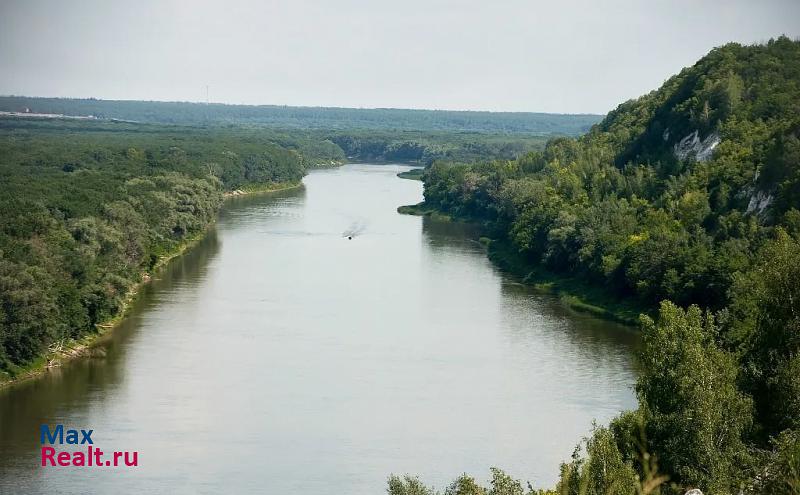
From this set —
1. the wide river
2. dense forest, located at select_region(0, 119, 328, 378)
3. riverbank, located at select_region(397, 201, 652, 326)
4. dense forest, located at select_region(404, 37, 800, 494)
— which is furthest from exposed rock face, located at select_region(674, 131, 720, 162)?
dense forest, located at select_region(0, 119, 328, 378)

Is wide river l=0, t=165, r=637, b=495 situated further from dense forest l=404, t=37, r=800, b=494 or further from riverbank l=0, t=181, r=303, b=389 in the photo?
dense forest l=404, t=37, r=800, b=494

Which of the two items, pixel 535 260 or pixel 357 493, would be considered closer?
pixel 357 493

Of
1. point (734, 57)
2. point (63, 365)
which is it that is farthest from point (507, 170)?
point (63, 365)

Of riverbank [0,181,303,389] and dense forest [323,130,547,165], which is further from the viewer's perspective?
dense forest [323,130,547,165]

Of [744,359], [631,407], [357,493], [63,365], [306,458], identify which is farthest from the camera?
[63,365]

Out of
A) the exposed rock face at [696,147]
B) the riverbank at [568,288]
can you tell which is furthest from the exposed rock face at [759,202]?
the exposed rock face at [696,147]

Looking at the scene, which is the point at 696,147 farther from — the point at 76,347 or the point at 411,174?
the point at 411,174

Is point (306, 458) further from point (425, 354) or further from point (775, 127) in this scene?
point (775, 127)
